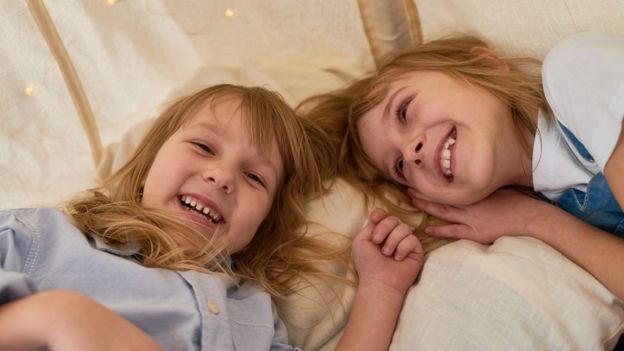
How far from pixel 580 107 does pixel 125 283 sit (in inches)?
28.2

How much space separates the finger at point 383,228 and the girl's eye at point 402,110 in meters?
0.18

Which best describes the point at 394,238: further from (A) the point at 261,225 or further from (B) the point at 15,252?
(B) the point at 15,252

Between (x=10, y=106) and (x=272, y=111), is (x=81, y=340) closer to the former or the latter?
(x=272, y=111)

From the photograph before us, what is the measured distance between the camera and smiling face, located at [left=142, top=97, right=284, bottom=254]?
3.32 feet

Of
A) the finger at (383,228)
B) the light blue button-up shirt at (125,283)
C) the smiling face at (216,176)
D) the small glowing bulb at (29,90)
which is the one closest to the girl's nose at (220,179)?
the smiling face at (216,176)

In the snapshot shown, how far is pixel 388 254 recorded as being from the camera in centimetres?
107

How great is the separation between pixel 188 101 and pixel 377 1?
50 centimetres

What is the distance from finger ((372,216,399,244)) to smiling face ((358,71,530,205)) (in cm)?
8

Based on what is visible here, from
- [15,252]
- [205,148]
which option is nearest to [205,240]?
[205,148]

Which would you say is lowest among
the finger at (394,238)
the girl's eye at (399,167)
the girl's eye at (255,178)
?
the finger at (394,238)

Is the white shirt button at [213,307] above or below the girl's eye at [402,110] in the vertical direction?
below

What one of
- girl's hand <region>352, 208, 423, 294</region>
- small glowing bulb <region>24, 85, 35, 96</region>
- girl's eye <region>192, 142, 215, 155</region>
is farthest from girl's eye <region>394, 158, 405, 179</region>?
small glowing bulb <region>24, 85, 35, 96</region>

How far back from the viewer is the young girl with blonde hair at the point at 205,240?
896 mm

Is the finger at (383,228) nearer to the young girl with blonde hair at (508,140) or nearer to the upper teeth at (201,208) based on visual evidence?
the young girl with blonde hair at (508,140)
